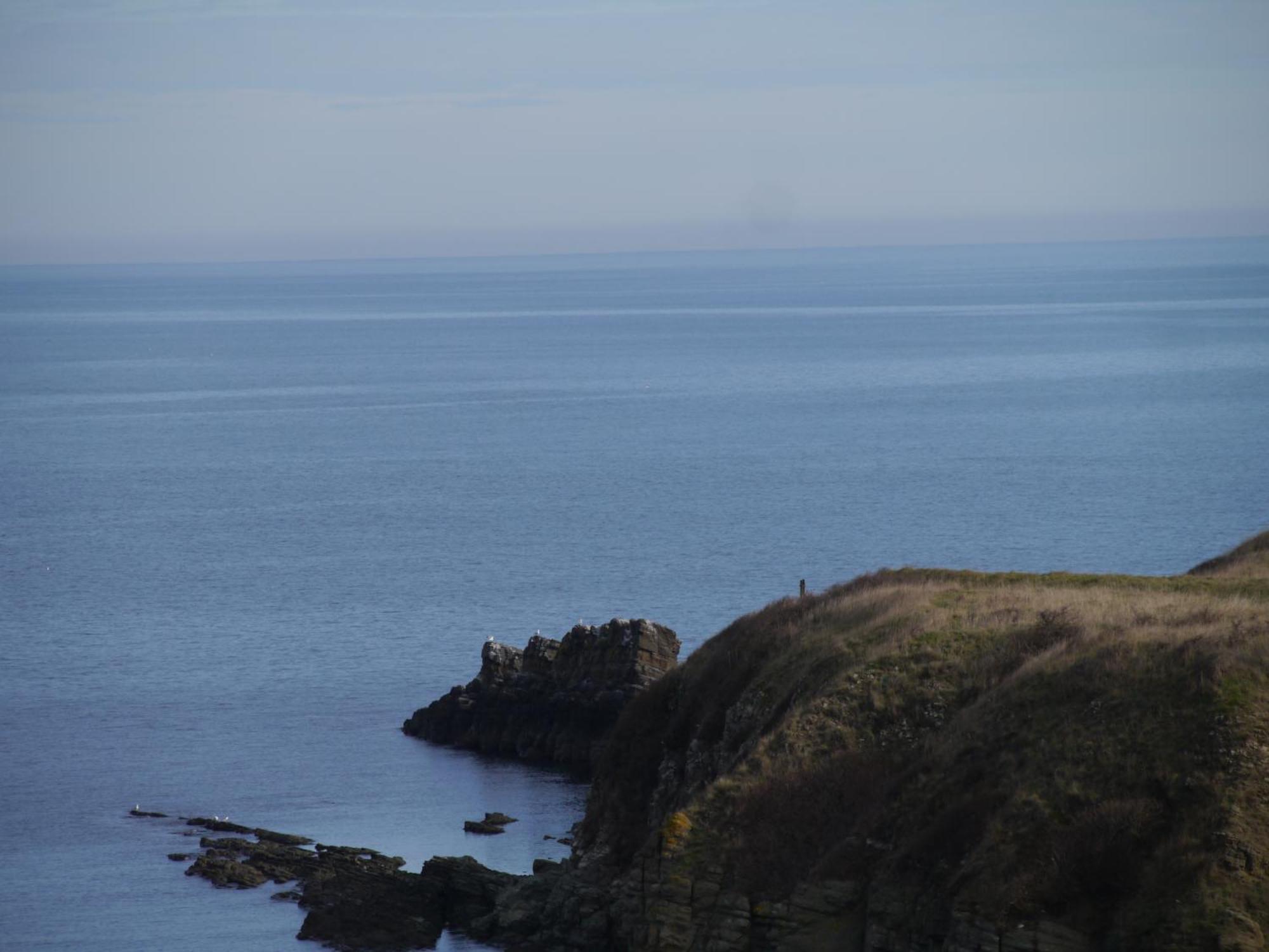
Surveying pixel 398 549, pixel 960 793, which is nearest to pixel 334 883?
pixel 960 793

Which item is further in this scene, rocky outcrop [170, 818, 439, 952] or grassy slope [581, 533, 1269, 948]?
rocky outcrop [170, 818, 439, 952]

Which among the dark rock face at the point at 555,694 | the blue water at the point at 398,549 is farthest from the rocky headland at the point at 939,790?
the dark rock face at the point at 555,694

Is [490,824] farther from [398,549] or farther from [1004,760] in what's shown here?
[398,549]

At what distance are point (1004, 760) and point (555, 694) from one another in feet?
108

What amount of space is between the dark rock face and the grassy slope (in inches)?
698

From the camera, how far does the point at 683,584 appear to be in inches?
3433

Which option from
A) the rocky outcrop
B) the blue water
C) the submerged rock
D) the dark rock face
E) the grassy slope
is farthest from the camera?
the dark rock face

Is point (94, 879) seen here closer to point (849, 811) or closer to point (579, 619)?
point (849, 811)

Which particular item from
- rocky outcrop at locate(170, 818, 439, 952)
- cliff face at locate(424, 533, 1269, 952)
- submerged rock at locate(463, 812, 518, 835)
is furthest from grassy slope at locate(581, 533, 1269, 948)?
submerged rock at locate(463, 812, 518, 835)

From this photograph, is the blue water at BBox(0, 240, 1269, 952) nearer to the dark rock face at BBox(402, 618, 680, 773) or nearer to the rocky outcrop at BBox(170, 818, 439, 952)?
the rocky outcrop at BBox(170, 818, 439, 952)

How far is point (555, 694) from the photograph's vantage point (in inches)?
2373

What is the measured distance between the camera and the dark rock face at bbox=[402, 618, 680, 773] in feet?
190

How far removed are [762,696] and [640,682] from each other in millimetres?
21140

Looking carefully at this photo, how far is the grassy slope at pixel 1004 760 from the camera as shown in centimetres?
2552
